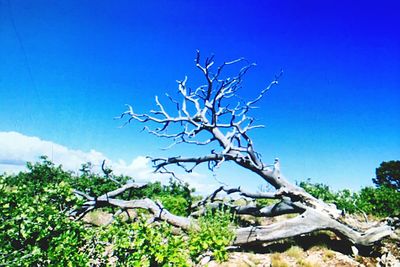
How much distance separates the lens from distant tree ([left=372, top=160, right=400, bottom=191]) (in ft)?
148

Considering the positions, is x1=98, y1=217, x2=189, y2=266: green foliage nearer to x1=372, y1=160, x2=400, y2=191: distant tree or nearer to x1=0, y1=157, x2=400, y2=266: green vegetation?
x1=0, y1=157, x2=400, y2=266: green vegetation

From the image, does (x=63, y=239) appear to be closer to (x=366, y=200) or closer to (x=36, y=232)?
(x=36, y=232)

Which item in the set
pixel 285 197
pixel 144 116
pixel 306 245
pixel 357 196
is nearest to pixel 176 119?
pixel 144 116

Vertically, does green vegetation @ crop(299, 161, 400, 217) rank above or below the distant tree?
below

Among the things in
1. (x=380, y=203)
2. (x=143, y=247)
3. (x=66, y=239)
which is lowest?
(x=143, y=247)

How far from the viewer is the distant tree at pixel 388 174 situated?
148 feet

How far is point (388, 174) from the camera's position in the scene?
46594 mm

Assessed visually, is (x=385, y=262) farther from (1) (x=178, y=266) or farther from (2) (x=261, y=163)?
(1) (x=178, y=266)

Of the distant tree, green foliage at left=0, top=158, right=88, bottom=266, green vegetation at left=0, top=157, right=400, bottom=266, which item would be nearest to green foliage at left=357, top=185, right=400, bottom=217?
green vegetation at left=0, top=157, right=400, bottom=266

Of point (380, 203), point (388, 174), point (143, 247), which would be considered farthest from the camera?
point (388, 174)

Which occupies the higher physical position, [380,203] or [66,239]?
[380,203]

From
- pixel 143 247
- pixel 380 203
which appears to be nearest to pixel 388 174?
pixel 380 203

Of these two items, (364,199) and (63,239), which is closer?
(63,239)

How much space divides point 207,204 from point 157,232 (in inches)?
279
